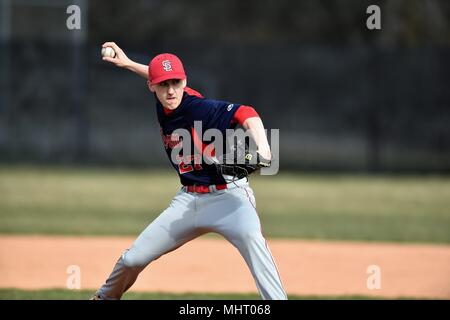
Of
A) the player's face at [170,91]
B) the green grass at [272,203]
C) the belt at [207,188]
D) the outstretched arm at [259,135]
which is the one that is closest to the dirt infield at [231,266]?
the green grass at [272,203]

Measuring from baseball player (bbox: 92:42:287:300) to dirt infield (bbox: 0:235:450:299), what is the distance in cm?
229

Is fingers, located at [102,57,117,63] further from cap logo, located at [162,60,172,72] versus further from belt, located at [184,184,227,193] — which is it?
belt, located at [184,184,227,193]

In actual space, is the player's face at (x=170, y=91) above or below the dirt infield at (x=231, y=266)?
above

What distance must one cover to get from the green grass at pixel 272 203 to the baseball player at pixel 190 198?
605 centimetres

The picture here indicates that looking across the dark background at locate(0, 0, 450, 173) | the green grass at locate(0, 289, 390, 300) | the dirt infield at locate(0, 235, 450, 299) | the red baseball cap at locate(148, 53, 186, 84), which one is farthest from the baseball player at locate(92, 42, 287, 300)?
the dark background at locate(0, 0, 450, 173)

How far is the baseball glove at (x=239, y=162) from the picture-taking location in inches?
223

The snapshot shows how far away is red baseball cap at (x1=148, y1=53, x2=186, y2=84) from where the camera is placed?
6086mm

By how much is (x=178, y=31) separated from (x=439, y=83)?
54.9 ft

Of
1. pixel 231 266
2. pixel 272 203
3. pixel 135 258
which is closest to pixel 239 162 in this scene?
pixel 135 258

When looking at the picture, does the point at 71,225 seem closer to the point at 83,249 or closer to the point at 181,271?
the point at 83,249

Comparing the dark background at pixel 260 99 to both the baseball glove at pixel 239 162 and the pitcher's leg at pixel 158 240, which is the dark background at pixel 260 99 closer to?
the pitcher's leg at pixel 158 240

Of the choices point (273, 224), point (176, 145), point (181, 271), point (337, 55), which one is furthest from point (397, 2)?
point (176, 145)

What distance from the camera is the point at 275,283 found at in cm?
577

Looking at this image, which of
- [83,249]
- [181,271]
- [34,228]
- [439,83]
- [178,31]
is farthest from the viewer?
[178,31]
